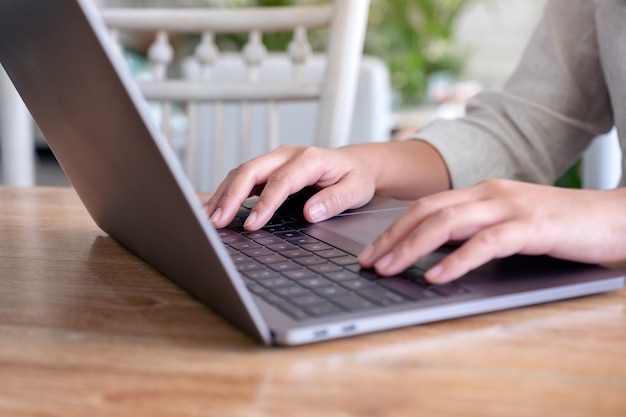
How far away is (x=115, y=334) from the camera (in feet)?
1.41

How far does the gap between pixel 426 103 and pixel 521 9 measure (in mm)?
1330

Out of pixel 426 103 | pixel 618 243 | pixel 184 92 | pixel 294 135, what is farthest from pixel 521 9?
pixel 618 243

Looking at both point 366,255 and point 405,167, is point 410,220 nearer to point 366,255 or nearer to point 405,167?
point 366,255

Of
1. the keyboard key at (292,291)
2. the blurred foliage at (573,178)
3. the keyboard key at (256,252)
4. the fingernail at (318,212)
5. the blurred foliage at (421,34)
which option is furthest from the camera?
the blurred foliage at (421,34)

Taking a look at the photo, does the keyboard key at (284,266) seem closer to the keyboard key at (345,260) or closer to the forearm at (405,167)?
the keyboard key at (345,260)

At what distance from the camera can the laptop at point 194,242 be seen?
0.39 meters

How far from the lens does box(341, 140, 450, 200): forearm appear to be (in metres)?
0.80

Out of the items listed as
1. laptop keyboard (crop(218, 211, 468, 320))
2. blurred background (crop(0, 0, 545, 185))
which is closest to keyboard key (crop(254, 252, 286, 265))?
laptop keyboard (crop(218, 211, 468, 320))

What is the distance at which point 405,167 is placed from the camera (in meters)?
0.85

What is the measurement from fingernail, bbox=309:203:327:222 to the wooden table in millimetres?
169

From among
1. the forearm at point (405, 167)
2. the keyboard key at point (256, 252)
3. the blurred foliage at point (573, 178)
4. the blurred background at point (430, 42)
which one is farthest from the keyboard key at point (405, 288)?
the blurred background at point (430, 42)

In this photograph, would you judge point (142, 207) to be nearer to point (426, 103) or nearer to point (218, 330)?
point (218, 330)

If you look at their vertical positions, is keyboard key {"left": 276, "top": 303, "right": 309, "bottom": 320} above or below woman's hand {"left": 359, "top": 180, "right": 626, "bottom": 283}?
below

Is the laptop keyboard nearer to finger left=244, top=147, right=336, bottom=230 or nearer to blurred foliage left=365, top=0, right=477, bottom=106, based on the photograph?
finger left=244, top=147, right=336, bottom=230
